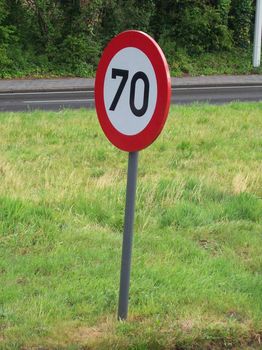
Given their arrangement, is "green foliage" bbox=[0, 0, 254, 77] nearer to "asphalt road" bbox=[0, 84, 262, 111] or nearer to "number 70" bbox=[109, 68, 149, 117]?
"asphalt road" bbox=[0, 84, 262, 111]

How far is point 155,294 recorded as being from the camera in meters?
4.26

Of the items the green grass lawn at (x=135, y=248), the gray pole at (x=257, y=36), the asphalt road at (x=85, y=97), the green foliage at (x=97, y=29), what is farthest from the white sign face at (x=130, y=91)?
the gray pole at (x=257, y=36)

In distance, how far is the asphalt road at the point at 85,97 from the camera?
16.6 metres

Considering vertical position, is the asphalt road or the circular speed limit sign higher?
the circular speed limit sign

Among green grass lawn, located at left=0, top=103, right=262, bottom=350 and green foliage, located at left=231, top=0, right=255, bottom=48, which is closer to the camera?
green grass lawn, located at left=0, top=103, right=262, bottom=350

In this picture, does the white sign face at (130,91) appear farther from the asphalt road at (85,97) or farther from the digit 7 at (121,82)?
the asphalt road at (85,97)

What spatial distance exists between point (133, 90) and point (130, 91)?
2 cm

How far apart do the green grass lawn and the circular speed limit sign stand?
1.08 m

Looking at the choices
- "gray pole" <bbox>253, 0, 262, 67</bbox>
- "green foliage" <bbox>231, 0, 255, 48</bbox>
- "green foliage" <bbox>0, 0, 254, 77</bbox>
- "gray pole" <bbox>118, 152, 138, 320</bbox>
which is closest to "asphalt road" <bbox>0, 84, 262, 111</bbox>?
"green foliage" <bbox>0, 0, 254, 77</bbox>

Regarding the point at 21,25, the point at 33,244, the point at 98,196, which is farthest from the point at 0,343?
the point at 21,25

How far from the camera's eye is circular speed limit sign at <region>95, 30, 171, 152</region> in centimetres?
353

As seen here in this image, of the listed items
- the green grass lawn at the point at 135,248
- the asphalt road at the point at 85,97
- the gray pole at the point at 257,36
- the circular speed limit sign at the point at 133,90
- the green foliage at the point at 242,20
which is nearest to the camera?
the circular speed limit sign at the point at 133,90

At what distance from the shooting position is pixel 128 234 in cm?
382

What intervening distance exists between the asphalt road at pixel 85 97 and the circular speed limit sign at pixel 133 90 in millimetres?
12214
